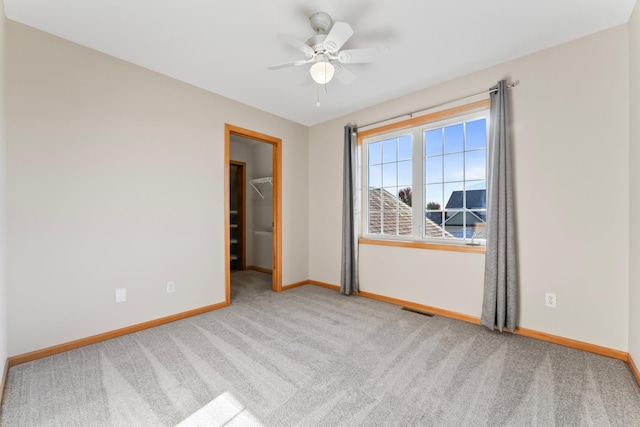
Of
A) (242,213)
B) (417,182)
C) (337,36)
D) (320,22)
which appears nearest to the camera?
(337,36)

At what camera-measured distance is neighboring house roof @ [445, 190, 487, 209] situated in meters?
2.75

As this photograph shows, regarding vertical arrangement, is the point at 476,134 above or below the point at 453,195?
above

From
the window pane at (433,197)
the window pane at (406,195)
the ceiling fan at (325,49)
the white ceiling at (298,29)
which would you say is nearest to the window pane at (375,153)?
the window pane at (406,195)

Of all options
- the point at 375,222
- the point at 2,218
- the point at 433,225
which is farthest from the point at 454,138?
the point at 2,218

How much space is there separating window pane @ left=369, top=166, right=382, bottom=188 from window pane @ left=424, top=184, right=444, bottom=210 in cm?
66

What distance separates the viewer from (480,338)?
237 cm

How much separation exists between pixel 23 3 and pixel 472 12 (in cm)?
310

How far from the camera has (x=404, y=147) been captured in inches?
132

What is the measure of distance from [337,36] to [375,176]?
6.80ft

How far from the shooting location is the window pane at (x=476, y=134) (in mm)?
2756

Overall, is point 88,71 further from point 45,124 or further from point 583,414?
point 583,414

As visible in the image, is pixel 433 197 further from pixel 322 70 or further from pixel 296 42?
pixel 296 42

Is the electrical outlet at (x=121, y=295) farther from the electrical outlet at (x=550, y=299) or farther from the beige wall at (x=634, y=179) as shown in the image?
the beige wall at (x=634, y=179)

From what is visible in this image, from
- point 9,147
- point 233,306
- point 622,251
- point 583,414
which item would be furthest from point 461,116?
point 9,147
